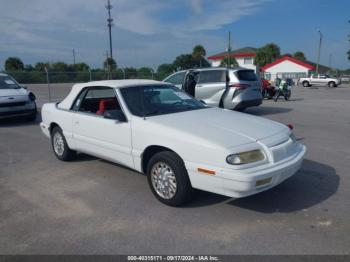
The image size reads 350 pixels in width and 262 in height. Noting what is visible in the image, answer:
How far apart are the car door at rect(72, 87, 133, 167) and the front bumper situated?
1.21m

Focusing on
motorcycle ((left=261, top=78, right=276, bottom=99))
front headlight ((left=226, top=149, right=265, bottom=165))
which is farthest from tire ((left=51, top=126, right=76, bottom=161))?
motorcycle ((left=261, top=78, right=276, bottom=99))

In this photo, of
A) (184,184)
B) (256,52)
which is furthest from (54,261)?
(256,52)

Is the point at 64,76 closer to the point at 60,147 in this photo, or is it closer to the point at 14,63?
the point at 60,147

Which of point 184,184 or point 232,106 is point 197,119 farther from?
point 232,106

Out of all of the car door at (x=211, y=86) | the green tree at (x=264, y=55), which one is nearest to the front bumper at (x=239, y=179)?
the car door at (x=211, y=86)

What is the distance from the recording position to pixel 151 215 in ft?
12.2

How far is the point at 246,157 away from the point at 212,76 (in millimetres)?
7809

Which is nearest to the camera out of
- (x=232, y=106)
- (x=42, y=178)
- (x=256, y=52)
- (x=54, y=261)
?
(x=54, y=261)

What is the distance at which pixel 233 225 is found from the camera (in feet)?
11.4

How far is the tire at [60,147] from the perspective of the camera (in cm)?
570

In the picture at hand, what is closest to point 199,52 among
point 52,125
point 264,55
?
point 264,55

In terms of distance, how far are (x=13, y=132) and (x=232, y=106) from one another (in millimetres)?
6889

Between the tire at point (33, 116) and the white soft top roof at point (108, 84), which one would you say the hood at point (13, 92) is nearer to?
the tire at point (33, 116)

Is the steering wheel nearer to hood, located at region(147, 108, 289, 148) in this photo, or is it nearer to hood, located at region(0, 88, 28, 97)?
hood, located at region(147, 108, 289, 148)
